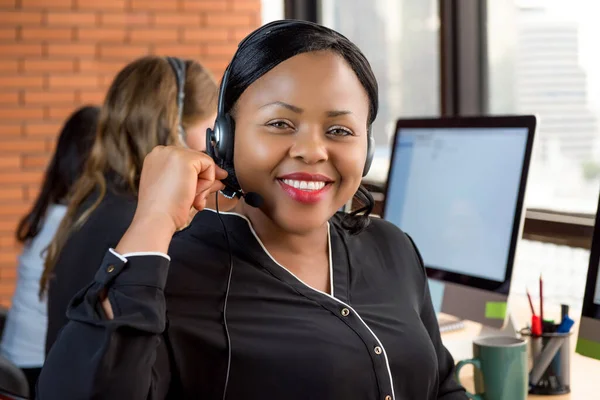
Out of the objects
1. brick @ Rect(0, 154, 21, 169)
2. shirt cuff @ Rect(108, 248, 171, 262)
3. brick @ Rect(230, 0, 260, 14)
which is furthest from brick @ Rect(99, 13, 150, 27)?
shirt cuff @ Rect(108, 248, 171, 262)

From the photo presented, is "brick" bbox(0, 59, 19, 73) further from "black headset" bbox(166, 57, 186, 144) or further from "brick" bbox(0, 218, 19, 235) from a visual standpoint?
"black headset" bbox(166, 57, 186, 144)

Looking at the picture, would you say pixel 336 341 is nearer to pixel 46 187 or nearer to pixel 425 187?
pixel 425 187

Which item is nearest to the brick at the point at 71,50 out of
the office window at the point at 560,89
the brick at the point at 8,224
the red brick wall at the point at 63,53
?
the red brick wall at the point at 63,53

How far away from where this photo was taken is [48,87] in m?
A: 4.55

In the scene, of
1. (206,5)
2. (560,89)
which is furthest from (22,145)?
(560,89)

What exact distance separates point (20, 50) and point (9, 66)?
0.10 meters

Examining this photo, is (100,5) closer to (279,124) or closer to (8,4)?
(8,4)

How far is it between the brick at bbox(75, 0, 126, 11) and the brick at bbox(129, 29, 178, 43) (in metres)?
0.15

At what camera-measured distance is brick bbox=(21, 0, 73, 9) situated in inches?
177

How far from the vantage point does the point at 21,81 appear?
14.8 ft

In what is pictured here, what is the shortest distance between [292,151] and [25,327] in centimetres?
180

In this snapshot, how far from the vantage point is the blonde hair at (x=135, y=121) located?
2266 millimetres

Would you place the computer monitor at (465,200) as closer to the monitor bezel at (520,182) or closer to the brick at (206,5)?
the monitor bezel at (520,182)

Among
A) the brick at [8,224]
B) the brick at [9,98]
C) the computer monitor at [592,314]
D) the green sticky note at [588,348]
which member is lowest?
the brick at [8,224]
